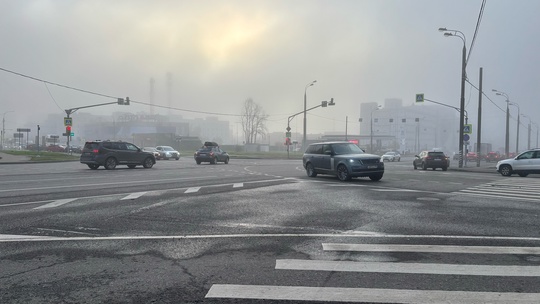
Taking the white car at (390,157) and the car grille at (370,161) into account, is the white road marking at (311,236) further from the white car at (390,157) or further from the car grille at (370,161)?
the white car at (390,157)

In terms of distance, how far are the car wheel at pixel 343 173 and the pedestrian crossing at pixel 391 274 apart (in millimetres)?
10199

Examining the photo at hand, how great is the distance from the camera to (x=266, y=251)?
17.5ft

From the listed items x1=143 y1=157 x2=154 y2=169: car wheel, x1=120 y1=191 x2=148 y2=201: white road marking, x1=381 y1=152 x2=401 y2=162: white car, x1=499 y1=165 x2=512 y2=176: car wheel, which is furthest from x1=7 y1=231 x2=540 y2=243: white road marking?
x1=381 y1=152 x2=401 y2=162: white car

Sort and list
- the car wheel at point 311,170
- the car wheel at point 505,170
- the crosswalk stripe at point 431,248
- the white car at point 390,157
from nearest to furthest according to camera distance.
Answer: the crosswalk stripe at point 431,248 < the car wheel at point 311,170 < the car wheel at point 505,170 < the white car at point 390,157

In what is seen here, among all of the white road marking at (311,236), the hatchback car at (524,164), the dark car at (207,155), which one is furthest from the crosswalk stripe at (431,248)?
the dark car at (207,155)

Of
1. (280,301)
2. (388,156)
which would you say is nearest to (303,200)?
(280,301)

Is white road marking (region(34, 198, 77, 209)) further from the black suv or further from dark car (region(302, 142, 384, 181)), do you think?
the black suv

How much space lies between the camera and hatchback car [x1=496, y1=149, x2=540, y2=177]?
2102 centimetres

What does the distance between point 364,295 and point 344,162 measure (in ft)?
40.5

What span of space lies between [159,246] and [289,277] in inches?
86.3

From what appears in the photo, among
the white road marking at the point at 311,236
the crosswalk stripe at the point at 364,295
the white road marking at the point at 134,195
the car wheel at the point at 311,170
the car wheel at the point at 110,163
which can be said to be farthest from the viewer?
the car wheel at the point at 110,163

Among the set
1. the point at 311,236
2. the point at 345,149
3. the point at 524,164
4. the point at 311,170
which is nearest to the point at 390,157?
the point at 524,164

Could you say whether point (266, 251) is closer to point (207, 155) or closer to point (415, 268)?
point (415, 268)

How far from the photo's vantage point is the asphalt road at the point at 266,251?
152 inches
